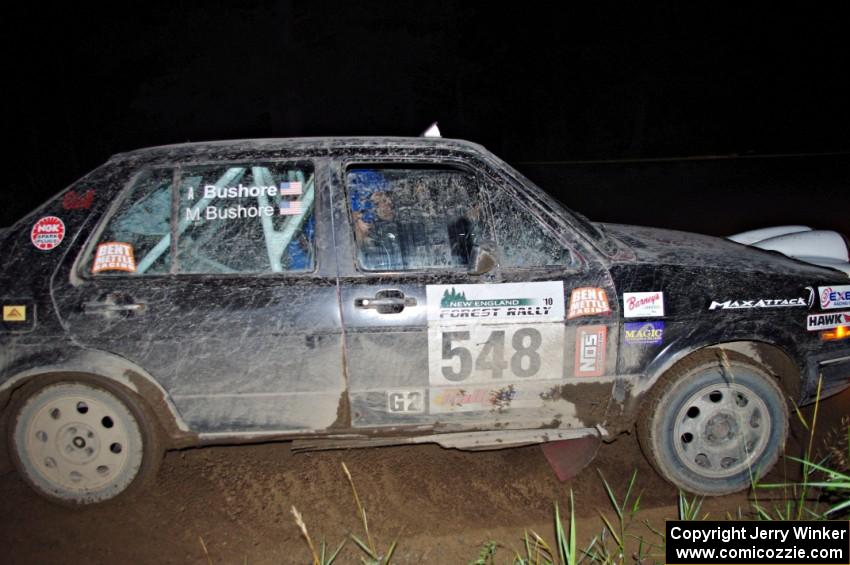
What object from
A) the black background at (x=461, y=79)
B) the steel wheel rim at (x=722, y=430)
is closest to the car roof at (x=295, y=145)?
the steel wheel rim at (x=722, y=430)

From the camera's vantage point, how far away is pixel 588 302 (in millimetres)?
3072

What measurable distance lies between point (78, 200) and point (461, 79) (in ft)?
67.3

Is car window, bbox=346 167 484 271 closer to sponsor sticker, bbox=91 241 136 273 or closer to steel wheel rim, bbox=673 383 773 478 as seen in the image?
sponsor sticker, bbox=91 241 136 273

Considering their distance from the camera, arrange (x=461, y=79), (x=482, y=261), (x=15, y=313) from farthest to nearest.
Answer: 1. (x=461, y=79)
2. (x=15, y=313)
3. (x=482, y=261)

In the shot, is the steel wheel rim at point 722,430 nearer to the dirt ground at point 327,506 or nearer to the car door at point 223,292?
the dirt ground at point 327,506

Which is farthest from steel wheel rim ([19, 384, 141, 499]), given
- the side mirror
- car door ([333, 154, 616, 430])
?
the side mirror

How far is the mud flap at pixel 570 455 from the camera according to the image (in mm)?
3393

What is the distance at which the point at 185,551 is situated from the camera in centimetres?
301

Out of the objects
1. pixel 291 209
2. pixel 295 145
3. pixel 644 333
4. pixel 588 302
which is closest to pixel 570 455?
pixel 644 333

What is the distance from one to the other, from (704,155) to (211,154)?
1663 cm

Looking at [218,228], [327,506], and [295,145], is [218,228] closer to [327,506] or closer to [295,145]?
[295,145]

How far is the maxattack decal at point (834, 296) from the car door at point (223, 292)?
259 centimetres

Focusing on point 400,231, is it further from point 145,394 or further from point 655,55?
point 655,55

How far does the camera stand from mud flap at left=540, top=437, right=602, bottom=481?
3.39 meters
